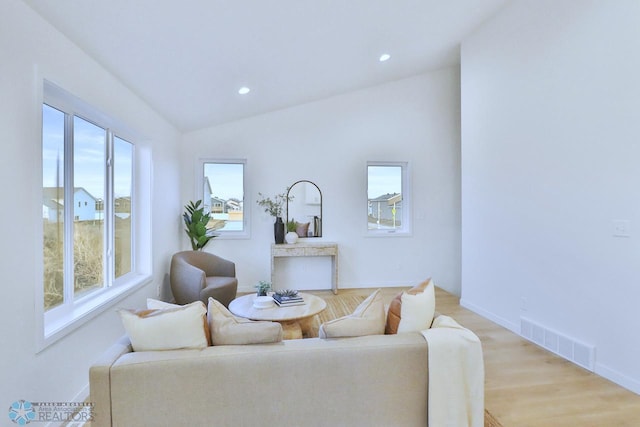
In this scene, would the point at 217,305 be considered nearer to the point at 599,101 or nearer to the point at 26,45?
the point at 26,45

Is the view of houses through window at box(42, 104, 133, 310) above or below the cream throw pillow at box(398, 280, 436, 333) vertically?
above

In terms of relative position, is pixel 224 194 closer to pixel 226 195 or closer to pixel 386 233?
pixel 226 195

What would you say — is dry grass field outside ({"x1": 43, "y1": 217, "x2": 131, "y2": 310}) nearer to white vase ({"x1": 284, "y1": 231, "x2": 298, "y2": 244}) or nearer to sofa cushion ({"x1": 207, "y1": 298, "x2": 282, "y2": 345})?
sofa cushion ({"x1": 207, "y1": 298, "x2": 282, "y2": 345})

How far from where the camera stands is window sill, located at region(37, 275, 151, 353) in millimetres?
1948

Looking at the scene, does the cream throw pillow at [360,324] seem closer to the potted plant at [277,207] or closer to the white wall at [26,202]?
the white wall at [26,202]

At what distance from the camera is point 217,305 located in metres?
1.88

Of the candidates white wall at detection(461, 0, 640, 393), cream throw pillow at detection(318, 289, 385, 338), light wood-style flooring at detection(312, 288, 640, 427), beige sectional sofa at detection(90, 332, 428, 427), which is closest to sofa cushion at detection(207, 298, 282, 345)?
beige sectional sofa at detection(90, 332, 428, 427)

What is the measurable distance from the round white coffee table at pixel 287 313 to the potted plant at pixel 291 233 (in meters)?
1.90

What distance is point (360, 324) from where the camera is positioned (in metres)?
1.84

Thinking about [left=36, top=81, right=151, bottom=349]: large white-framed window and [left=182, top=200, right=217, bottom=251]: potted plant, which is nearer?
[left=36, top=81, right=151, bottom=349]: large white-framed window

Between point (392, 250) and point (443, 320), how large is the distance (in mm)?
3559

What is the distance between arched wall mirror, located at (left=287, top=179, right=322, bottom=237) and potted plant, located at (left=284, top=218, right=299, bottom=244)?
0.09m

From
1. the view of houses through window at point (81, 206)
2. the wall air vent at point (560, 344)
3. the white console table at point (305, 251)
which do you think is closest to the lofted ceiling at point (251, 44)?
the view of houses through window at point (81, 206)

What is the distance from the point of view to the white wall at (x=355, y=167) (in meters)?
5.18
